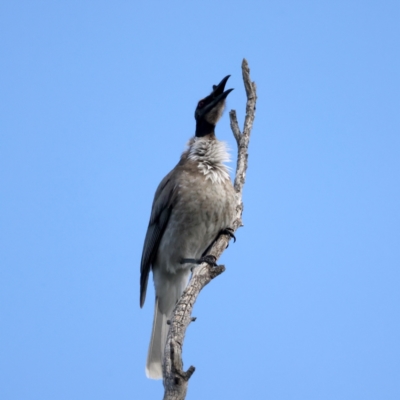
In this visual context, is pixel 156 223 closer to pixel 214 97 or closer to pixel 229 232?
pixel 229 232

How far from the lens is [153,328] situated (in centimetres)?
646

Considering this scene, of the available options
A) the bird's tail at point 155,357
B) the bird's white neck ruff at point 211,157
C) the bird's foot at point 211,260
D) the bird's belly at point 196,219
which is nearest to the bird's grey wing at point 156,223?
the bird's belly at point 196,219

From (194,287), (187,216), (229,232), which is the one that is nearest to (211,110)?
(187,216)

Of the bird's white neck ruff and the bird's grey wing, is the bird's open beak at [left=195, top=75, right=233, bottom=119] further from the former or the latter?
the bird's grey wing

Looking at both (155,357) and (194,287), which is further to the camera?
(155,357)

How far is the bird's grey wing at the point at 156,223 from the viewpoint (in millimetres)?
6453

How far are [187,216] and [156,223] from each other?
0.53 meters

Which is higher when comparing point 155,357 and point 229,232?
point 229,232

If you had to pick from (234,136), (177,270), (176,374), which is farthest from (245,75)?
(176,374)

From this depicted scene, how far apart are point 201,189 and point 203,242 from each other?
0.55 m

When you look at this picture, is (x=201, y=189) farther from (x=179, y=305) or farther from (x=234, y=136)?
(x=179, y=305)

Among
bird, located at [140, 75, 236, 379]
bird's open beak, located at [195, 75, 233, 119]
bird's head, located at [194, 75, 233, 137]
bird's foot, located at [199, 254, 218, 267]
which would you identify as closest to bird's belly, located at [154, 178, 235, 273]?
bird, located at [140, 75, 236, 379]

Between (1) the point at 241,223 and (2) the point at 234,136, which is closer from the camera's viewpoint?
(1) the point at 241,223

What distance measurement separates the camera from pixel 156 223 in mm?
6605
